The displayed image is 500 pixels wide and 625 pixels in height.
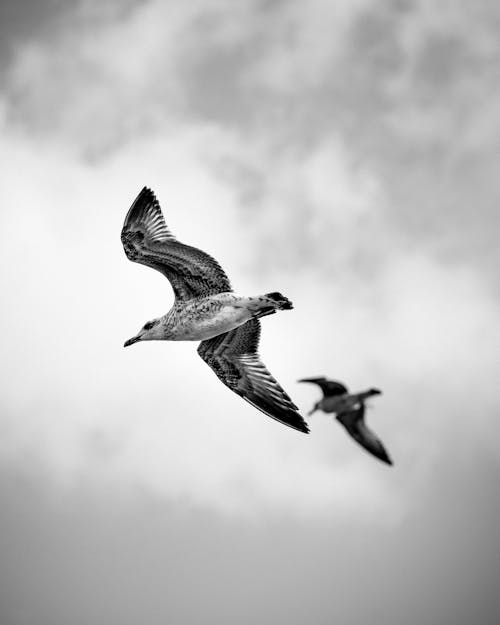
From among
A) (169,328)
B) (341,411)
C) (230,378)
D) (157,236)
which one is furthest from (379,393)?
(157,236)

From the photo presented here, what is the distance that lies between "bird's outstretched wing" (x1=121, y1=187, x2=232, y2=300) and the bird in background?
11.0 feet

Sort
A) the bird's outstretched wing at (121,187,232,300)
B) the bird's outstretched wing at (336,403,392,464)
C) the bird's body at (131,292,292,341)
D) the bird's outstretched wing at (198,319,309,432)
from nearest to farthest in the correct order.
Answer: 1. the bird's body at (131,292,292,341)
2. the bird's outstretched wing at (121,187,232,300)
3. the bird's outstretched wing at (198,319,309,432)
4. the bird's outstretched wing at (336,403,392,464)

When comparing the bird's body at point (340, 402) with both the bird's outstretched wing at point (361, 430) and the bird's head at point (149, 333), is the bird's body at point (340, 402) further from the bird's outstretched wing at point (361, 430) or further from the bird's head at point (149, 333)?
the bird's head at point (149, 333)

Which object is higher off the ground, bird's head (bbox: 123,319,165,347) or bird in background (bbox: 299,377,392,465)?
bird in background (bbox: 299,377,392,465)

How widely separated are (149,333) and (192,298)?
50.0 inches

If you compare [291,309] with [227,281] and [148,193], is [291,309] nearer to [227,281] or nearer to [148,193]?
[227,281]

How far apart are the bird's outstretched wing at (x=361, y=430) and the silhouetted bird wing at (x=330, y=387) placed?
1.05 meters

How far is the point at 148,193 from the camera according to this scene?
17.3 m

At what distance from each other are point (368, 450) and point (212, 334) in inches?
238

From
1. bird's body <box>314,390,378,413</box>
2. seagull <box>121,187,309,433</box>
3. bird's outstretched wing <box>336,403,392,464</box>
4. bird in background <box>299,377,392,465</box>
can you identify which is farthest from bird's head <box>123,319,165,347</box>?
bird's outstretched wing <box>336,403,392,464</box>

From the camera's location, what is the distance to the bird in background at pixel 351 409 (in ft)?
59.8

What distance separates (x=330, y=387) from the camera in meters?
18.5

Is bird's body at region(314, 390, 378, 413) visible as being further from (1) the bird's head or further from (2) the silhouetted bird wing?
(1) the bird's head

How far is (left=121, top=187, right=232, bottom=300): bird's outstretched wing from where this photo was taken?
16.5 meters
